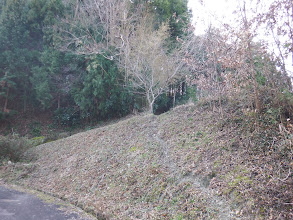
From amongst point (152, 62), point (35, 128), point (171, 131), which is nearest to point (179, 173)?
point (171, 131)

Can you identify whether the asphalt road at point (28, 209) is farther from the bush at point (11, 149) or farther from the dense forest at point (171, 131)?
the bush at point (11, 149)

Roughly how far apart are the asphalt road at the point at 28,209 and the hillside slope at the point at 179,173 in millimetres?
653

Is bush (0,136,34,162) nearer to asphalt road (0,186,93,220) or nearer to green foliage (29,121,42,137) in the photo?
asphalt road (0,186,93,220)

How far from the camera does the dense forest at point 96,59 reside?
13.1 meters

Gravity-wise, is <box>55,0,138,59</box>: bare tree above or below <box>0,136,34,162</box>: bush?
above

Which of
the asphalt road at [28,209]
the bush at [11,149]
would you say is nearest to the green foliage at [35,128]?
the bush at [11,149]

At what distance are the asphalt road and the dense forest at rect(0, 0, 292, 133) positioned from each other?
540 centimetres

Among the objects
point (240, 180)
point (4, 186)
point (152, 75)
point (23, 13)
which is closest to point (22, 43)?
point (23, 13)

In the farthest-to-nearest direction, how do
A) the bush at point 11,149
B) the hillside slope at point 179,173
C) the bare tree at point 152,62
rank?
the bare tree at point 152,62 → the bush at point 11,149 → the hillside slope at point 179,173

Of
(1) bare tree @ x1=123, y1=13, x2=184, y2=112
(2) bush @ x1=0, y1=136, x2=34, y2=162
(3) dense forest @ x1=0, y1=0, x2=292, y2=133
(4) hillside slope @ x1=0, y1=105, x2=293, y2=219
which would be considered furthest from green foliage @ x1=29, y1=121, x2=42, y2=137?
(1) bare tree @ x1=123, y1=13, x2=184, y2=112

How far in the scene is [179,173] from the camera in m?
5.82

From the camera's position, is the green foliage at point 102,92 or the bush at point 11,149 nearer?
the bush at point 11,149

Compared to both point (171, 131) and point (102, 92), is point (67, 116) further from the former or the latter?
point (171, 131)

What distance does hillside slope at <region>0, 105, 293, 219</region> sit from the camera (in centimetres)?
423
